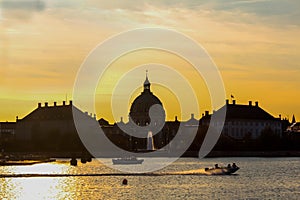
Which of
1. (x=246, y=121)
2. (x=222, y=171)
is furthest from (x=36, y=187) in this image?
(x=246, y=121)

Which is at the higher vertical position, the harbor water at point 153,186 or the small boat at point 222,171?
the small boat at point 222,171

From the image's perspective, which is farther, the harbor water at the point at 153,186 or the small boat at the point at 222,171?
the small boat at the point at 222,171

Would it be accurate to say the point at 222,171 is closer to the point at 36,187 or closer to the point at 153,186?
the point at 153,186

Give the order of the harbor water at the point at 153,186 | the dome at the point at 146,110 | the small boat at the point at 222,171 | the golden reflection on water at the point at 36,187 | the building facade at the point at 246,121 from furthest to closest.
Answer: the dome at the point at 146,110 → the building facade at the point at 246,121 → the small boat at the point at 222,171 → the golden reflection on water at the point at 36,187 → the harbor water at the point at 153,186

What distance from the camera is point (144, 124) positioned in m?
178

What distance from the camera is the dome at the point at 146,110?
17850 centimetres

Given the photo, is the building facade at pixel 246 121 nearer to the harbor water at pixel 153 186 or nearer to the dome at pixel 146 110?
the dome at pixel 146 110

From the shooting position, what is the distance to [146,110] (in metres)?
180

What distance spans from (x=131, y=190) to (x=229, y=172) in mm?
19717

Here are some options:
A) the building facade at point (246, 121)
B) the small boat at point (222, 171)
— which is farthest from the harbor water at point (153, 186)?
the building facade at point (246, 121)

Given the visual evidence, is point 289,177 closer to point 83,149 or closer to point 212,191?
point 212,191

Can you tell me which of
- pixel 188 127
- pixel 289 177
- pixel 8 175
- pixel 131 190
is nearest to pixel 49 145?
pixel 188 127

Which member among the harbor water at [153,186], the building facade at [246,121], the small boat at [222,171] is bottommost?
the harbor water at [153,186]

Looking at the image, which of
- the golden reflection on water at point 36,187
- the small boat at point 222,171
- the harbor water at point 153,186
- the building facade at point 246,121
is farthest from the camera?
the building facade at point 246,121
